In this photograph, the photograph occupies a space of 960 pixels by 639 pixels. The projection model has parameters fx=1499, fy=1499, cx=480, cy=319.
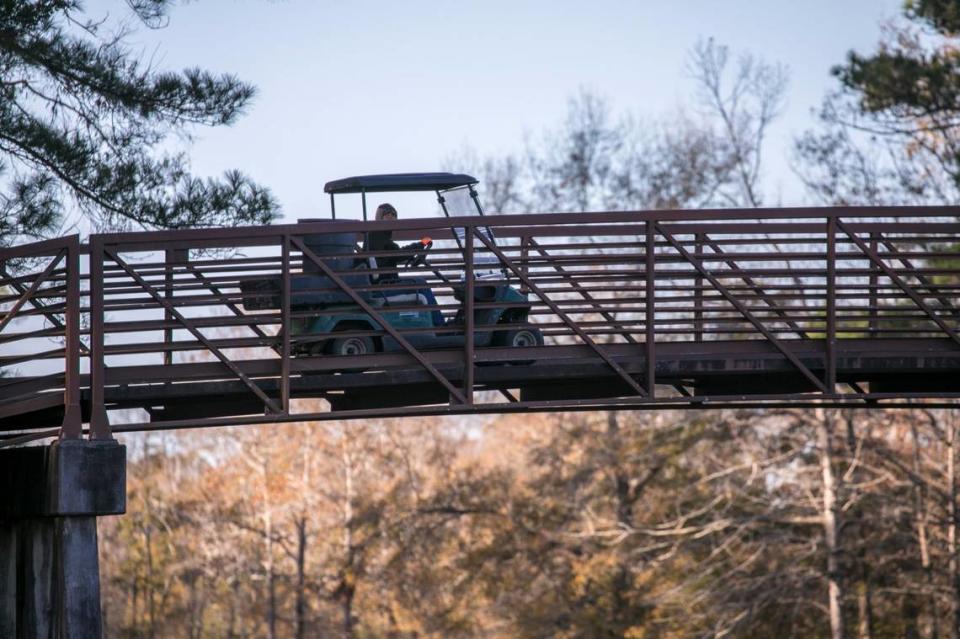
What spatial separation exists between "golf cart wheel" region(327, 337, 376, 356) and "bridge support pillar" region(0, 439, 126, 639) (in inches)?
101

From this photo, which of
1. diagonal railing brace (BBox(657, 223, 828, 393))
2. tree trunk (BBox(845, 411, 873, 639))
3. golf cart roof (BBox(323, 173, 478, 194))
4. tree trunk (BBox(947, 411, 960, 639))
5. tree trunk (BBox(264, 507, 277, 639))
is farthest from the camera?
tree trunk (BBox(264, 507, 277, 639))

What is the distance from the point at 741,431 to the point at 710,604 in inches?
136

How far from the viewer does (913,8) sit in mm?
24891

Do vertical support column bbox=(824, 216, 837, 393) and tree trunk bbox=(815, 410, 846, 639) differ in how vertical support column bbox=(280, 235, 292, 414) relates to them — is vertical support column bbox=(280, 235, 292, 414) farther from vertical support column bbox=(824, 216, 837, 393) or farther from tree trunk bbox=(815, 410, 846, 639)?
tree trunk bbox=(815, 410, 846, 639)

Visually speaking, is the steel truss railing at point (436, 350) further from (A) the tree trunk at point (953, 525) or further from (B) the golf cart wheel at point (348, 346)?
(A) the tree trunk at point (953, 525)

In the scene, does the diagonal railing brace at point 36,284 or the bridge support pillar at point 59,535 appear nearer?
the bridge support pillar at point 59,535

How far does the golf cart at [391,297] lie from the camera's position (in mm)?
12312

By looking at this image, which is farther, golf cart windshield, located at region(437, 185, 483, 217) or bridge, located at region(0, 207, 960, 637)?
golf cart windshield, located at region(437, 185, 483, 217)

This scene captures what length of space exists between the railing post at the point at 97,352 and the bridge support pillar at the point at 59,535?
0.19 meters

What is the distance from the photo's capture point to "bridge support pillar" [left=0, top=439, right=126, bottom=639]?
10430mm

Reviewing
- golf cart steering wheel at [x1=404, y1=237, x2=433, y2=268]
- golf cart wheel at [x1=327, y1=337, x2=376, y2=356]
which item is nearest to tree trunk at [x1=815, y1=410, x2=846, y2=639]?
golf cart steering wheel at [x1=404, y1=237, x2=433, y2=268]

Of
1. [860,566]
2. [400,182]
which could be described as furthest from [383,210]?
[860,566]

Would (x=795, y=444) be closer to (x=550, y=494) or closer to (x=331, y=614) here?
(x=550, y=494)

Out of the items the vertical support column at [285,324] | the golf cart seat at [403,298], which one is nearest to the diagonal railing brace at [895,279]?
the golf cart seat at [403,298]
